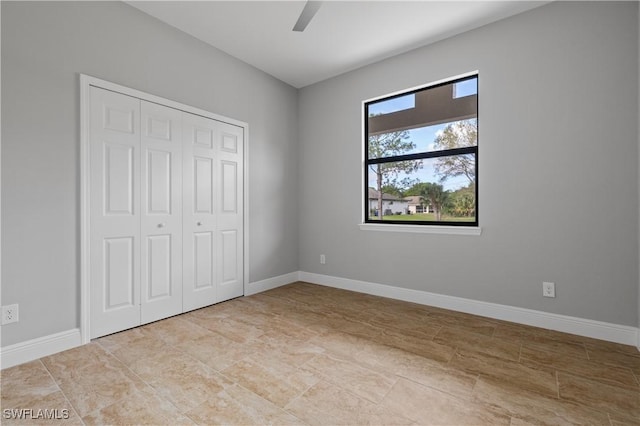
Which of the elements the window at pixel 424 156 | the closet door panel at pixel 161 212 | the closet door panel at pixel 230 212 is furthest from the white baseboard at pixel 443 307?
the window at pixel 424 156

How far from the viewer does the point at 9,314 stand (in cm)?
198

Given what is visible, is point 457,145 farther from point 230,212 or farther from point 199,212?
point 199,212

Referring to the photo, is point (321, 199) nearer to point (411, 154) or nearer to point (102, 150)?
point (411, 154)

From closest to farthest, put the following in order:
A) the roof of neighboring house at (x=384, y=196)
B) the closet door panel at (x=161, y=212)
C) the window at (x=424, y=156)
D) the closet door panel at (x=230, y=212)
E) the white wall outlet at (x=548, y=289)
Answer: the white wall outlet at (x=548, y=289) < the closet door panel at (x=161, y=212) < the window at (x=424, y=156) < the closet door panel at (x=230, y=212) < the roof of neighboring house at (x=384, y=196)

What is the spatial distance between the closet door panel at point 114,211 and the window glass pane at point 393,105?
2605mm

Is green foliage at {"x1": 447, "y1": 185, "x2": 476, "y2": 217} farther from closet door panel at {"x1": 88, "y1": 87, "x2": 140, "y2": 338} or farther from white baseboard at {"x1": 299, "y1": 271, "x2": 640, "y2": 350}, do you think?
closet door panel at {"x1": 88, "y1": 87, "x2": 140, "y2": 338}

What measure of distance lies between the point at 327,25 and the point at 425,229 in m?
2.32

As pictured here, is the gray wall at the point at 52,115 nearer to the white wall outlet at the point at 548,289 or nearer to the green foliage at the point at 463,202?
the green foliage at the point at 463,202

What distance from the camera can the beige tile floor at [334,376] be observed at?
1.52 m

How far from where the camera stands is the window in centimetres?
309

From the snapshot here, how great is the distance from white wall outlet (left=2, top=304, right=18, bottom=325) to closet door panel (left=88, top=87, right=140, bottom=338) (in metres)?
0.43

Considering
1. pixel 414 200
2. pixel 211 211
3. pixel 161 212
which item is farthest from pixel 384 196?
pixel 161 212

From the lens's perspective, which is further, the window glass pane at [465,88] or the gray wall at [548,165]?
the window glass pane at [465,88]

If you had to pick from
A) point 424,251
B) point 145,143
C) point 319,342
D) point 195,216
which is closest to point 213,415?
point 319,342
